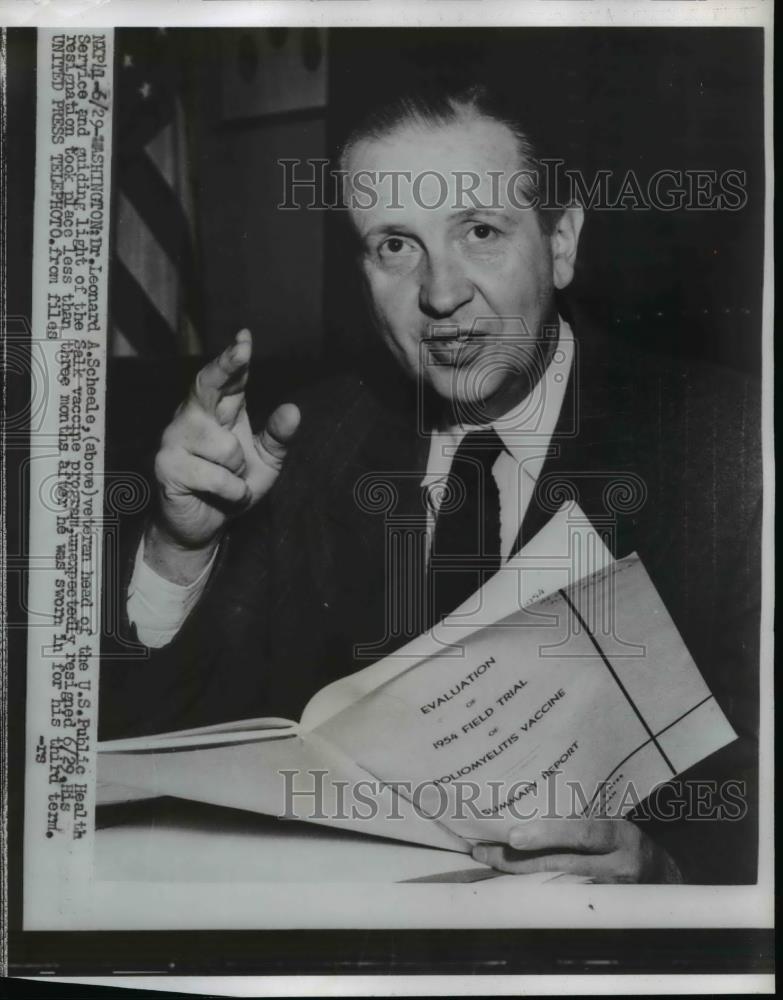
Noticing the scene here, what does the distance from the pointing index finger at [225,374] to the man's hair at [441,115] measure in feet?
1.18

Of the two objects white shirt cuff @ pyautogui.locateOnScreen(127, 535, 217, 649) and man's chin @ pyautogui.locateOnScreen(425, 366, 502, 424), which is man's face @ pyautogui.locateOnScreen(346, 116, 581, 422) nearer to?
man's chin @ pyautogui.locateOnScreen(425, 366, 502, 424)

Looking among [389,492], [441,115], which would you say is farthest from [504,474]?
[441,115]

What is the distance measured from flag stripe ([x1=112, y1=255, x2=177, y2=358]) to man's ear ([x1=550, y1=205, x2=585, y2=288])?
2.23 feet

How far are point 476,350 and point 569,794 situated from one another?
784 millimetres

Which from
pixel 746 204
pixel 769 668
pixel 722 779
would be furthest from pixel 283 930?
pixel 746 204

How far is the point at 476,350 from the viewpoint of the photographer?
1523mm

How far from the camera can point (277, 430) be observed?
1.51 metres

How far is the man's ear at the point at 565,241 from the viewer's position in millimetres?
1531

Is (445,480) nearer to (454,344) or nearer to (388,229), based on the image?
(454,344)

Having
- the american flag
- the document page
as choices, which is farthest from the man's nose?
the document page

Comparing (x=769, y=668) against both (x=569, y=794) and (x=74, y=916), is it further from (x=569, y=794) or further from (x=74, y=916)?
(x=74, y=916)

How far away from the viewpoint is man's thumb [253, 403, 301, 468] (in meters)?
1.52

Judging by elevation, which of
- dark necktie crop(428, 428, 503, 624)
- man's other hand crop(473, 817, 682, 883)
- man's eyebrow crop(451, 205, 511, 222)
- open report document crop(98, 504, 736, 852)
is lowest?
man's other hand crop(473, 817, 682, 883)

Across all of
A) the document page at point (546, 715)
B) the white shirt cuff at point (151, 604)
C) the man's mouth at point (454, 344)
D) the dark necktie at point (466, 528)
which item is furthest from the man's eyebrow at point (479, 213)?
the white shirt cuff at point (151, 604)
